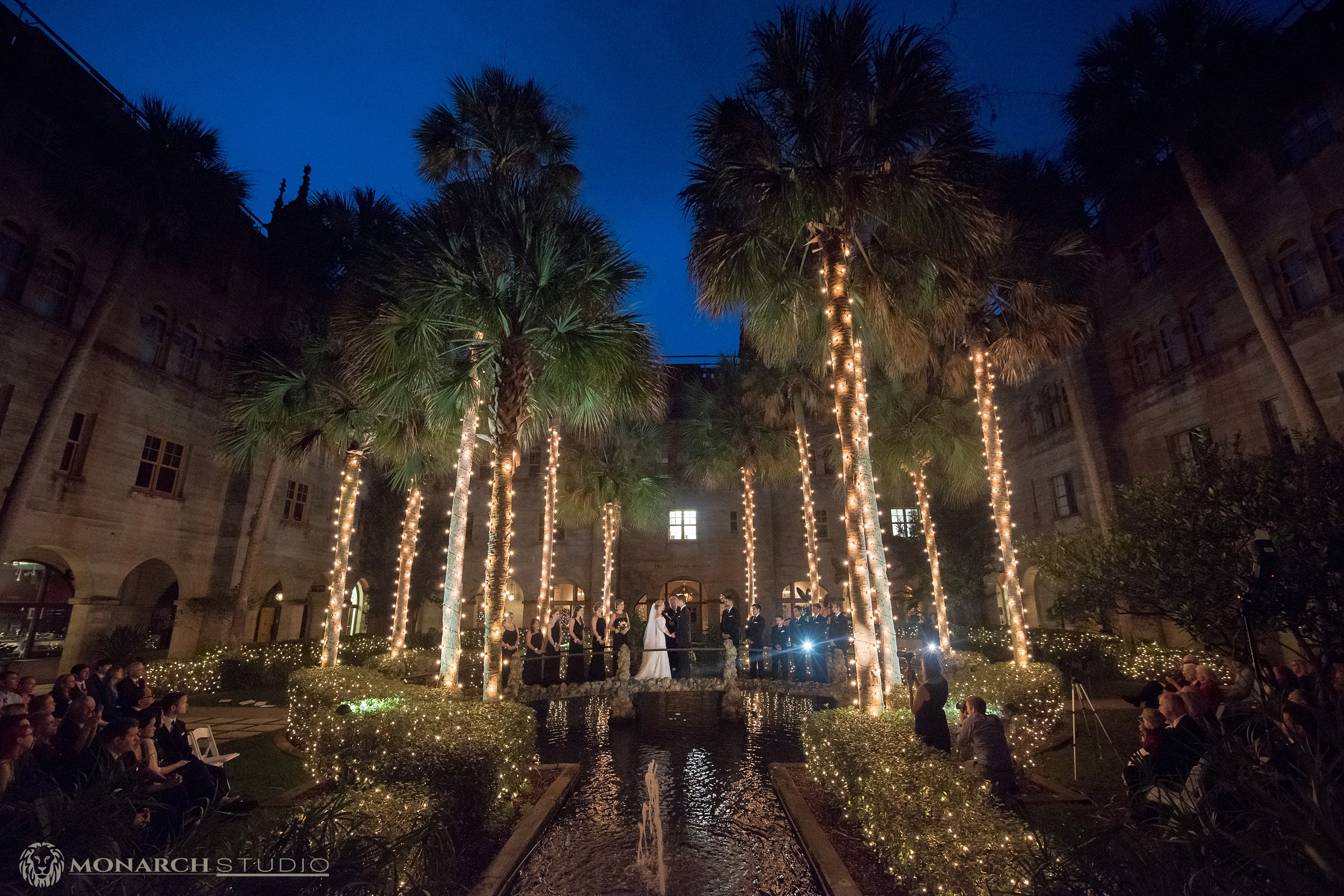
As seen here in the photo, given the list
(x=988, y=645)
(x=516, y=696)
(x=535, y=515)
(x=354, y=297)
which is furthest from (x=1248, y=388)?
(x=535, y=515)

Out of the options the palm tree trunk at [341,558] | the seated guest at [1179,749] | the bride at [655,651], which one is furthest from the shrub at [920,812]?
the palm tree trunk at [341,558]

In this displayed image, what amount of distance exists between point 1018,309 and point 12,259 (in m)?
23.7

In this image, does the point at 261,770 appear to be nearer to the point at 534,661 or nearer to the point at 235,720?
the point at 235,720

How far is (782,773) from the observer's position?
8312mm

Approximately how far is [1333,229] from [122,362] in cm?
3106

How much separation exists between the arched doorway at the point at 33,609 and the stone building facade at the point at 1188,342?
28922 mm

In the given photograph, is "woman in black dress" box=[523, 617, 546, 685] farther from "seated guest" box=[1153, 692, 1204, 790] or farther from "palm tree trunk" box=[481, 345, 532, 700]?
"seated guest" box=[1153, 692, 1204, 790]

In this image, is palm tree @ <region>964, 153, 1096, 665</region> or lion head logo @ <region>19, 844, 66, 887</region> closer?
lion head logo @ <region>19, 844, 66, 887</region>

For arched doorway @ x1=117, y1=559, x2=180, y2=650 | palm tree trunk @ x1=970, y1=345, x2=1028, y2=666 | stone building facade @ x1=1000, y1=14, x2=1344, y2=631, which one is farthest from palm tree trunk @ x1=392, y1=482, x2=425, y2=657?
stone building facade @ x1=1000, y1=14, x2=1344, y2=631

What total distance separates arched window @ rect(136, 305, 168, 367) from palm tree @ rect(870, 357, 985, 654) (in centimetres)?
2193

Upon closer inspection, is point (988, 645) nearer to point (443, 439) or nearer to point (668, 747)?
point (668, 747)

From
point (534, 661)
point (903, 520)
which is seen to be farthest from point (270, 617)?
point (903, 520)

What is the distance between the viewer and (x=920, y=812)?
4715 millimetres

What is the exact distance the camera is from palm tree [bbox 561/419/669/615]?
21688mm
